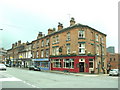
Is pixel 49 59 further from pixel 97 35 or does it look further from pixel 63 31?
pixel 97 35

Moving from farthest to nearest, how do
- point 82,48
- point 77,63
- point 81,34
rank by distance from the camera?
point 81,34 → point 82,48 → point 77,63

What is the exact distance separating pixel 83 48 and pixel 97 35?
6.32 meters

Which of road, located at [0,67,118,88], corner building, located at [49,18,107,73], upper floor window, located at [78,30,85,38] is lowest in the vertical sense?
road, located at [0,67,118,88]

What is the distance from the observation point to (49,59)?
47094 millimetres

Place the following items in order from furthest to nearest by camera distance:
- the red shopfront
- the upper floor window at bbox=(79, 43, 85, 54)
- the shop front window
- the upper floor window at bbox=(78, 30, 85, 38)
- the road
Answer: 1. the upper floor window at bbox=(78, 30, 85, 38)
2. the shop front window
3. the upper floor window at bbox=(79, 43, 85, 54)
4. the red shopfront
5. the road

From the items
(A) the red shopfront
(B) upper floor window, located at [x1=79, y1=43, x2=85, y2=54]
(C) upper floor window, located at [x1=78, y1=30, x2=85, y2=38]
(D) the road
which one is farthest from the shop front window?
(D) the road

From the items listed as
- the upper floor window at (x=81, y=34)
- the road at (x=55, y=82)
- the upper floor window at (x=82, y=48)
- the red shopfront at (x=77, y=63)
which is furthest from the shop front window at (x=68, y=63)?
the road at (x=55, y=82)

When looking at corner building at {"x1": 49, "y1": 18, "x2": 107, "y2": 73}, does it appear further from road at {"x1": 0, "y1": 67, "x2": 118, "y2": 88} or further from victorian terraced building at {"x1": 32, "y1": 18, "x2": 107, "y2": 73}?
road at {"x1": 0, "y1": 67, "x2": 118, "y2": 88}

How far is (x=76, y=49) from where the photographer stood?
3716cm

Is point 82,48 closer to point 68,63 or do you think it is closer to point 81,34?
point 81,34

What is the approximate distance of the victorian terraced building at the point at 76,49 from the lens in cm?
3656

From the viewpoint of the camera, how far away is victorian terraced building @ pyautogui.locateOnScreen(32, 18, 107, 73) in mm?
36562

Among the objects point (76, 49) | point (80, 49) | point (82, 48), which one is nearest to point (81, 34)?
point (82, 48)

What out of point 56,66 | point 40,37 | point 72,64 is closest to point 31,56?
point 40,37
